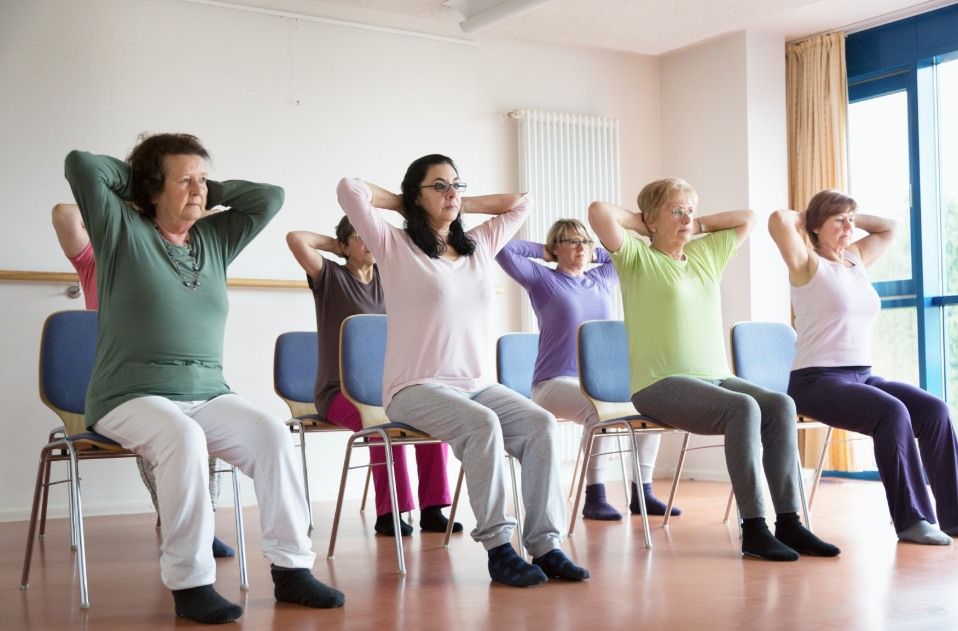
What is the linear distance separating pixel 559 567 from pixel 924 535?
1385 millimetres

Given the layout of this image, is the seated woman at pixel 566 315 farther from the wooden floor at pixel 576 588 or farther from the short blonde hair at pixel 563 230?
the wooden floor at pixel 576 588

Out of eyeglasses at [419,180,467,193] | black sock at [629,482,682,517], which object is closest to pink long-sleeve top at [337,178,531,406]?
eyeglasses at [419,180,467,193]

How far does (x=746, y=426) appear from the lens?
341cm

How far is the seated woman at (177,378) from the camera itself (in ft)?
8.56

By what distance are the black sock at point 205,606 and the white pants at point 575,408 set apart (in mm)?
1888

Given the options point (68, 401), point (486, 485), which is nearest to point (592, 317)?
point (486, 485)

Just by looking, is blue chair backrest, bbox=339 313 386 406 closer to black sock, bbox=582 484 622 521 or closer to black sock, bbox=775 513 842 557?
black sock, bbox=582 484 622 521

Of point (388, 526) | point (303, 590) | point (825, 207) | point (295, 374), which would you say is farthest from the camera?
point (295, 374)

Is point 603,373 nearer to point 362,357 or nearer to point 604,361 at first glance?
point 604,361

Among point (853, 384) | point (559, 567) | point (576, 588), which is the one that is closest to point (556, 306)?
point (853, 384)

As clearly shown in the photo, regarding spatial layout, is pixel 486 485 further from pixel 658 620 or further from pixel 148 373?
pixel 148 373

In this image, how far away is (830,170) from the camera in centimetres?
631

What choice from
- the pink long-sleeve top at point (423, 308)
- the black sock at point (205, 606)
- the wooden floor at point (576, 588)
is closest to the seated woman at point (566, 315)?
the wooden floor at point (576, 588)

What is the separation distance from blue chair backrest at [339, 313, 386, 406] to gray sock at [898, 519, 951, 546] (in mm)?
1865
